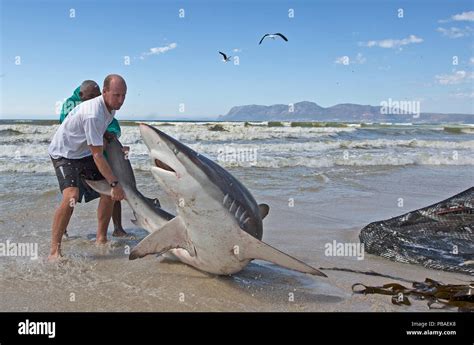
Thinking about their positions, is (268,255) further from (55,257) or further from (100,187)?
(55,257)

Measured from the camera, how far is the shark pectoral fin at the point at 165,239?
4043 mm

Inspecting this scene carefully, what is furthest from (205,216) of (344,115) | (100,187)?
(344,115)

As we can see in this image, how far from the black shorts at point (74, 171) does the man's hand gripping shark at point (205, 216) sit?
1.42m

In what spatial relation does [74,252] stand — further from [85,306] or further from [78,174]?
[85,306]

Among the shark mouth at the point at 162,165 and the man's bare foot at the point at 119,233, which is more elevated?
the shark mouth at the point at 162,165

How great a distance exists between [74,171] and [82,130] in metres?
0.45

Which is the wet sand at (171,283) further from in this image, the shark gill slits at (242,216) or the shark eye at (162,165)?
the shark eye at (162,165)

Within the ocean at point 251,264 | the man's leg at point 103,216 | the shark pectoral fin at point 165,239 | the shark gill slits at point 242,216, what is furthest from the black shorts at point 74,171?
the shark gill slits at point 242,216

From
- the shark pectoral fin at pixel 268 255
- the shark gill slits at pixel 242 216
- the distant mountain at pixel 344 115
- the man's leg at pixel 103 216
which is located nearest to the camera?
the shark pectoral fin at pixel 268 255

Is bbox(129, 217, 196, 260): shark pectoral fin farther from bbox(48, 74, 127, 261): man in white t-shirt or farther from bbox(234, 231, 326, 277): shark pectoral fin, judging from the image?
bbox(48, 74, 127, 261): man in white t-shirt

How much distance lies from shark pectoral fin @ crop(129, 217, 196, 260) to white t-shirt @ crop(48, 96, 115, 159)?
3.90 ft

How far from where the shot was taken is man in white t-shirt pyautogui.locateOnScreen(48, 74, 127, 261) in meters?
4.68

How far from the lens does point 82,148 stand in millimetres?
5117
